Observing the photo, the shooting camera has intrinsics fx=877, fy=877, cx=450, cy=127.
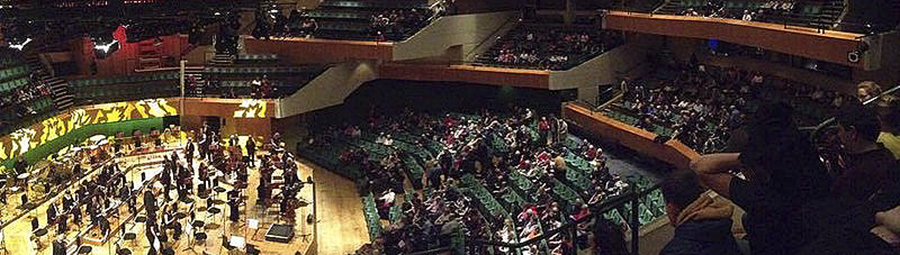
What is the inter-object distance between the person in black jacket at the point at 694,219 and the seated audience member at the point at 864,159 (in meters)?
0.66

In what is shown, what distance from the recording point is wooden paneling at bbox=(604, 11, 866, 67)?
45.3ft

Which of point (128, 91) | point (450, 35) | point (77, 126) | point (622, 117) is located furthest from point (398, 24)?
point (77, 126)

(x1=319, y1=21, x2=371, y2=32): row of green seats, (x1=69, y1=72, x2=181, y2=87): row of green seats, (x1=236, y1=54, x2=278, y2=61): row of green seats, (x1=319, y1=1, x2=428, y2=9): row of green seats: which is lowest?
(x1=69, y1=72, x2=181, y2=87): row of green seats

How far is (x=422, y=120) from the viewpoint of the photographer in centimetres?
2238

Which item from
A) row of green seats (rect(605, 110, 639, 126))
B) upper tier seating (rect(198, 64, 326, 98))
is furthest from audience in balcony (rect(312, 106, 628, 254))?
upper tier seating (rect(198, 64, 326, 98))

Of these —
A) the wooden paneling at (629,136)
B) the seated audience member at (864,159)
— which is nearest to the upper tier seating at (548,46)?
the wooden paneling at (629,136)

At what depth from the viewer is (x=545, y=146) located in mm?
17812

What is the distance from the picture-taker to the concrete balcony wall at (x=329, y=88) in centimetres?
2250

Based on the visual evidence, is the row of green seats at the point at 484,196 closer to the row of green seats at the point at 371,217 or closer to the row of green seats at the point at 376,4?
the row of green seats at the point at 371,217

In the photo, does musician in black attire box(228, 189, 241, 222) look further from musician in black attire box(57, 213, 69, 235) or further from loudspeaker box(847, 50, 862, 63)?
loudspeaker box(847, 50, 862, 63)

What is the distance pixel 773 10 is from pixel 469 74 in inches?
348

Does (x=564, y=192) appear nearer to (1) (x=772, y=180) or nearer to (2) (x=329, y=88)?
(1) (x=772, y=180)

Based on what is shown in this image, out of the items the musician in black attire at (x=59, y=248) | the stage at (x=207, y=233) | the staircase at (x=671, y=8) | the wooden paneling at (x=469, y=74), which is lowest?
the stage at (x=207, y=233)

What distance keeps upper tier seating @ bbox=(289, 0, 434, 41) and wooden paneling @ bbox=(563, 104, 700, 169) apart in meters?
4.82
